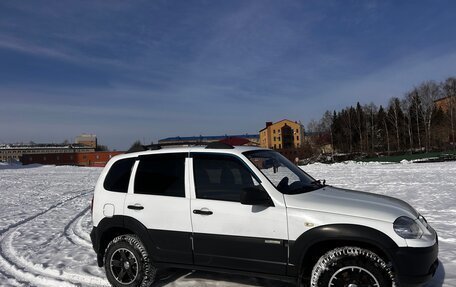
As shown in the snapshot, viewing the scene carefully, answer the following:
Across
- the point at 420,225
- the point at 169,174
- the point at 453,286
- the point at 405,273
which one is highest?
the point at 169,174

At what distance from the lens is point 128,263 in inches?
194

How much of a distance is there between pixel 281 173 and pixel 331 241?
3.64 feet

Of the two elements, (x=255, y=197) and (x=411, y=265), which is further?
(x=255, y=197)

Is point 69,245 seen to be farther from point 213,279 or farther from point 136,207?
point 213,279

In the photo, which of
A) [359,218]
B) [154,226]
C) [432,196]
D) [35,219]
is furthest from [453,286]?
[35,219]

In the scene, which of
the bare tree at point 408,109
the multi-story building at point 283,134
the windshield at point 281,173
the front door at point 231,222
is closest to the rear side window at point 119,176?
the front door at point 231,222

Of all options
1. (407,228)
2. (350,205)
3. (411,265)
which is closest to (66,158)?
(350,205)

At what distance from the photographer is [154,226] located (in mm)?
4727

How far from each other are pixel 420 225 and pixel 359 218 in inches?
28.4

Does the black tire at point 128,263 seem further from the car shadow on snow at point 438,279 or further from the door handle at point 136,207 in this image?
the car shadow on snow at point 438,279

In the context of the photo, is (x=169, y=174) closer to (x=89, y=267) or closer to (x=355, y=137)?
(x=89, y=267)

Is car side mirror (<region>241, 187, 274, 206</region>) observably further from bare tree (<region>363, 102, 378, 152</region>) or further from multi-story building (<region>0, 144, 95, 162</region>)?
multi-story building (<region>0, 144, 95, 162</region>)

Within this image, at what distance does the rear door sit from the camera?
4578 mm

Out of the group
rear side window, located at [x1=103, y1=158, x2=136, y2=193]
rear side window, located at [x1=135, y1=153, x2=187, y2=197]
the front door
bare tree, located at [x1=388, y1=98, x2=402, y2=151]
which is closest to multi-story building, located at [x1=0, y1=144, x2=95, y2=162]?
bare tree, located at [x1=388, y1=98, x2=402, y2=151]
